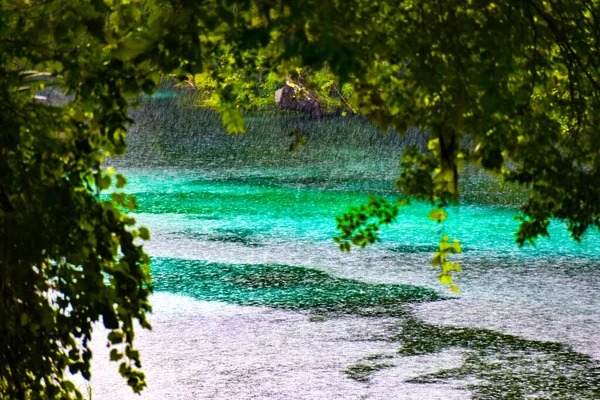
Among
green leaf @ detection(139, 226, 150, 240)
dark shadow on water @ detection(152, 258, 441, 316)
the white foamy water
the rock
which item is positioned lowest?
the white foamy water

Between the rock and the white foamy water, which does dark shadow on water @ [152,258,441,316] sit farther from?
the rock

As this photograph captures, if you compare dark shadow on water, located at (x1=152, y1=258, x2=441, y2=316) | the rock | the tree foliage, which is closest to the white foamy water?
dark shadow on water, located at (x1=152, y1=258, x2=441, y2=316)

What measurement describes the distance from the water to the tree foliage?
3056mm

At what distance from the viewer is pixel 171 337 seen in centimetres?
645

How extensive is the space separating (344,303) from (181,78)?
17.6ft

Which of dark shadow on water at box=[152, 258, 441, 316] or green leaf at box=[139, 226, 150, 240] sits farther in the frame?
dark shadow on water at box=[152, 258, 441, 316]

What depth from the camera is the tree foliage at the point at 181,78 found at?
1708 millimetres

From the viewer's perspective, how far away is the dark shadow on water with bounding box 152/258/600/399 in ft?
18.0

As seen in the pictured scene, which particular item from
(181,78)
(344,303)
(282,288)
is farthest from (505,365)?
(181,78)

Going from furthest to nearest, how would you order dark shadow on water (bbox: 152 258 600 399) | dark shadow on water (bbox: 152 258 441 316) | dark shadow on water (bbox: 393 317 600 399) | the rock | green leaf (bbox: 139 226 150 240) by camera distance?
the rock
dark shadow on water (bbox: 152 258 441 316)
dark shadow on water (bbox: 152 258 600 399)
dark shadow on water (bbox: 393 317 600 399)
green leaf (bbox: 139 226 150 240)

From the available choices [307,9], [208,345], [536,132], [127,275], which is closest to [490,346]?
[208,345]

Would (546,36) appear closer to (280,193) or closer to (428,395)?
(428,395)

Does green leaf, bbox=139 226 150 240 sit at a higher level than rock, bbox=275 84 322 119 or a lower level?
lower

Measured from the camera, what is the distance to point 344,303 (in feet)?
23.7
